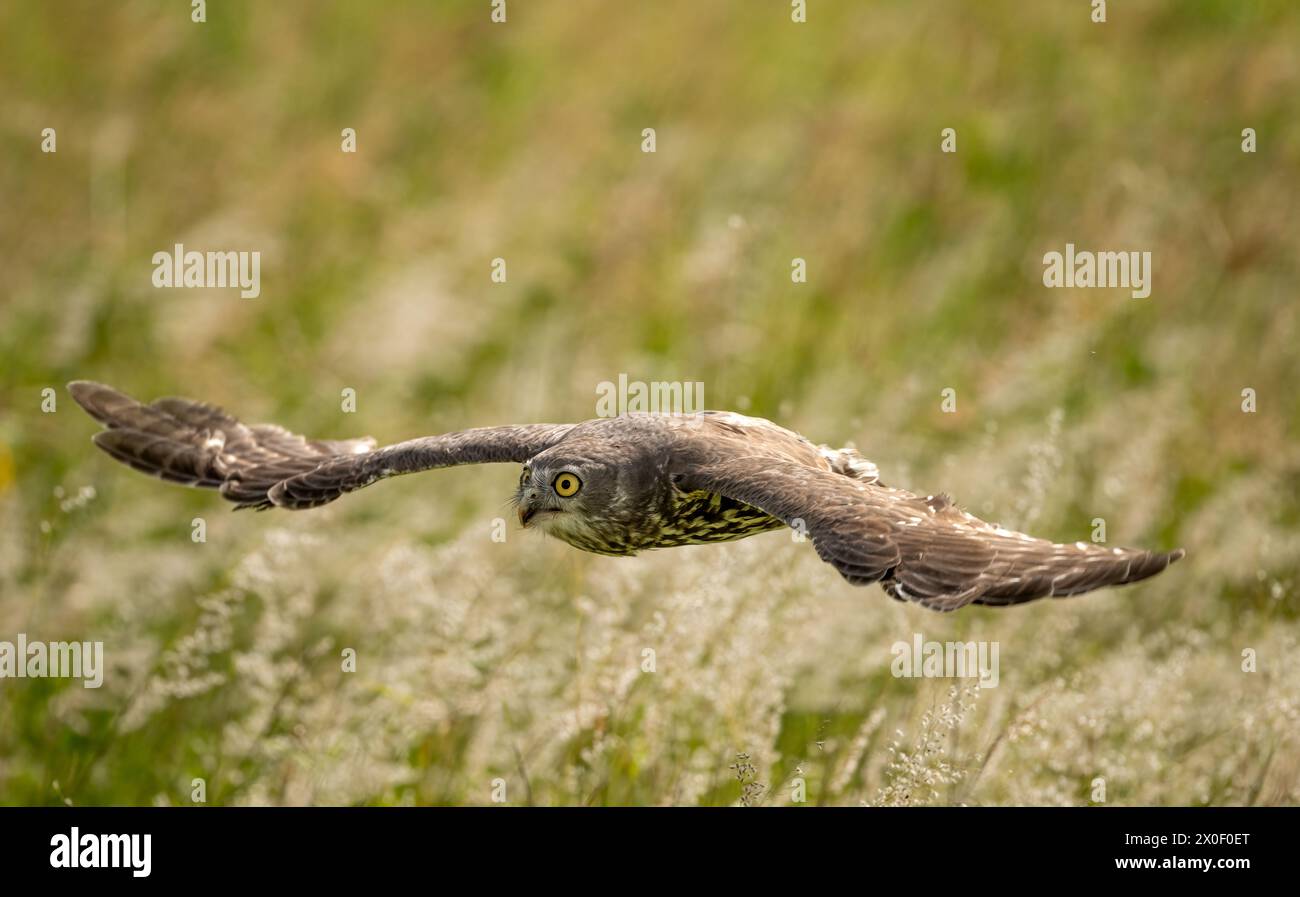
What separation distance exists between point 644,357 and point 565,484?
19.1ft

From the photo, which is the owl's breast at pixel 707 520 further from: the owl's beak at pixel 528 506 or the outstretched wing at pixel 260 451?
the outstretched wing at pixel 260 451

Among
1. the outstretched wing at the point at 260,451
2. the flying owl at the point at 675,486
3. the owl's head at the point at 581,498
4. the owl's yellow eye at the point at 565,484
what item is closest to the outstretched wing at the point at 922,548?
the flying owl at the point at 675,486

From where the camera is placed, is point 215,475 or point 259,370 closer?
point 215,475

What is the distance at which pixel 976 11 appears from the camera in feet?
59.1

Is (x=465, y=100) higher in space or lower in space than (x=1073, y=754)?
higher

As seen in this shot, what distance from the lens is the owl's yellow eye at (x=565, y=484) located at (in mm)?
7688

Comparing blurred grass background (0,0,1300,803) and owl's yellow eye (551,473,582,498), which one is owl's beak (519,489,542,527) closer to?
owl's yellow eye (551,473,582,498)

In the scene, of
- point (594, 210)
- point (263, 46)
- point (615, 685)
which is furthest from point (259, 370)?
point (615, 685)

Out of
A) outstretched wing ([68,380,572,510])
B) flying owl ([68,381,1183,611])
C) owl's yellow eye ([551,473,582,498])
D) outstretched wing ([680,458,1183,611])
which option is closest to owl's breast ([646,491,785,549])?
flying owl ([68,381,1183,611])

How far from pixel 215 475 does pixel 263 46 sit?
10.6 meters

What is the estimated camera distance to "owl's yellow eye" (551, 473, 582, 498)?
7.69 metres

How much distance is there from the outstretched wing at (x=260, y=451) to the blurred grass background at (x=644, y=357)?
374 mm

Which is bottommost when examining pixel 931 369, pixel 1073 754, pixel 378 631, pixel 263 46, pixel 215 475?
pixel 1073 754

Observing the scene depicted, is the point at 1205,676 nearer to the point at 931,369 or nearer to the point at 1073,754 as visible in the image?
the point at 1073,754
